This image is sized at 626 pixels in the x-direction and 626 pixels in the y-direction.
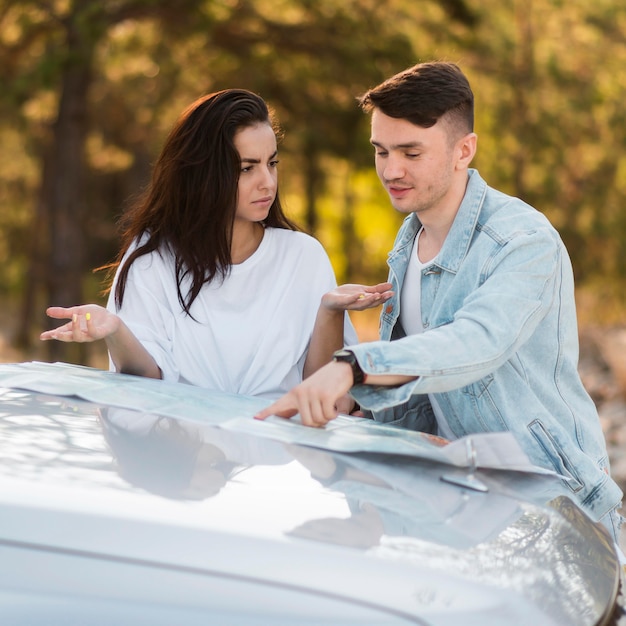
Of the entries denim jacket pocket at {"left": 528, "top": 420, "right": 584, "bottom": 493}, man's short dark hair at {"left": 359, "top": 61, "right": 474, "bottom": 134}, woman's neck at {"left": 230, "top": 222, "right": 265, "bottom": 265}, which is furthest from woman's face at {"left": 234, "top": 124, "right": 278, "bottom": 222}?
denim jacket pocket at {"left": 528, "top": 420, "right": 584, "bottom": 493}

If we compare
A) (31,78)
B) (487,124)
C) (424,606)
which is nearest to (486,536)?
(424,606)

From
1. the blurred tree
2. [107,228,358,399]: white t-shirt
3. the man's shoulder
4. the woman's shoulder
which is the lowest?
[107,228,358,399]: white t-shirt

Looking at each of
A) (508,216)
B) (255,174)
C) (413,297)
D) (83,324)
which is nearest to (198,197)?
(255,174)

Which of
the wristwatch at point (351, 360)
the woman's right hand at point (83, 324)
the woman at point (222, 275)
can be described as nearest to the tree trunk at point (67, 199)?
the woman at point (222, 275)

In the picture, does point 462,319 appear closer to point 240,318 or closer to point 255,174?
point 240,318

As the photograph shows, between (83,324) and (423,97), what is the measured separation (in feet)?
3.97

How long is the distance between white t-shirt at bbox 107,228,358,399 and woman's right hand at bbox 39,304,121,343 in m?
0.25

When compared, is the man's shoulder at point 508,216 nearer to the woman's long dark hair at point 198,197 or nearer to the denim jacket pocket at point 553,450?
the denim jacket pocket at point 553,450

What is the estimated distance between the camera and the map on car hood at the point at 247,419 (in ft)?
6.60

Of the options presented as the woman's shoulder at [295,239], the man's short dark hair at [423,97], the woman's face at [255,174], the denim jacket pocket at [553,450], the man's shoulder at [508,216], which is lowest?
the denim jacket pocket at [553,450]

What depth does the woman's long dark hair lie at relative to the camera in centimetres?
355

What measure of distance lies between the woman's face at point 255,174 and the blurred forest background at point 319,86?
221 inches

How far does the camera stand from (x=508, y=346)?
2.43m

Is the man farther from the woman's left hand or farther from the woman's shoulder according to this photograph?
the woman's shoulder
